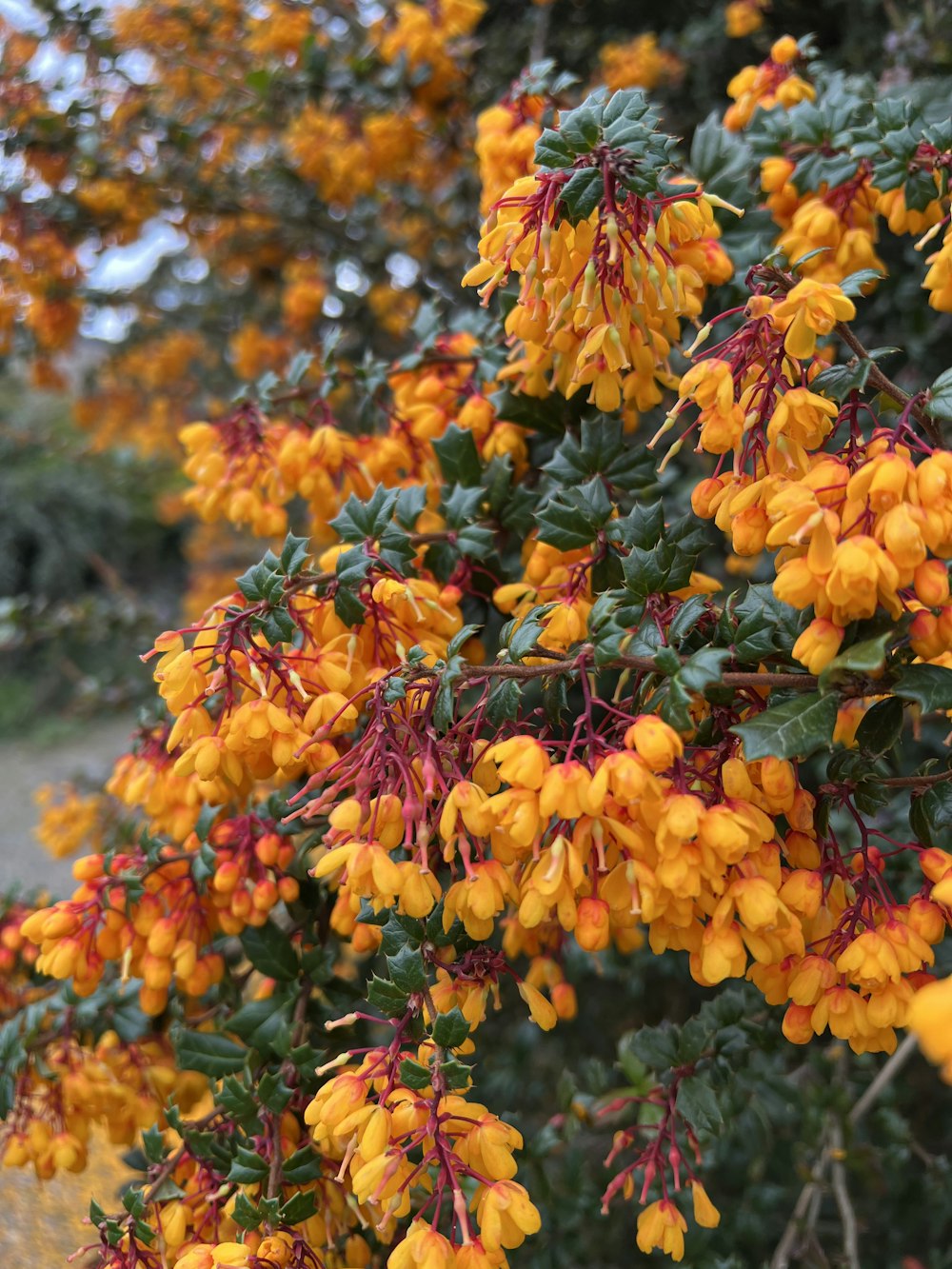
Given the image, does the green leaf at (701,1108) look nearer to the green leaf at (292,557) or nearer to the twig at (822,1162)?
the twig at (822,1162)

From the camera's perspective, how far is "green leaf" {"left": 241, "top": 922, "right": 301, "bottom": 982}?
1.12 metres

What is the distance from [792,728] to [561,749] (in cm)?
20

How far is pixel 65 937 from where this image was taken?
1075mm

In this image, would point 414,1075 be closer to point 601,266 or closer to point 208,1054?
point 208,1054

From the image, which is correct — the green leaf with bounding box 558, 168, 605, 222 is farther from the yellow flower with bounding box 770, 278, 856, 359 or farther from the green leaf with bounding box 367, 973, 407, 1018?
the green leaf with bounding box 367, 973, 407, 1018

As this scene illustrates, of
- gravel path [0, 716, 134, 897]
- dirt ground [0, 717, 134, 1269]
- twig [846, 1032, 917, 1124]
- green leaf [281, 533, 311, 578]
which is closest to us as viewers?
green leaf [281, 533, 311, 578]

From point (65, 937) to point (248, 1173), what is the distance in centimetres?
33

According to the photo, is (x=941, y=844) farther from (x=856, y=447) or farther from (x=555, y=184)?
(x=555, y=184)

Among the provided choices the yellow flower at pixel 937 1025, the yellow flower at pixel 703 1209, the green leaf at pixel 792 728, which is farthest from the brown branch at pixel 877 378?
the yellow flower at pixel 703 1209

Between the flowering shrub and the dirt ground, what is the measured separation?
0.97ft

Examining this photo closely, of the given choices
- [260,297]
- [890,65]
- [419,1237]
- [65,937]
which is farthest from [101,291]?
[419,1237]

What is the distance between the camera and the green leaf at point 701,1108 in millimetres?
1012

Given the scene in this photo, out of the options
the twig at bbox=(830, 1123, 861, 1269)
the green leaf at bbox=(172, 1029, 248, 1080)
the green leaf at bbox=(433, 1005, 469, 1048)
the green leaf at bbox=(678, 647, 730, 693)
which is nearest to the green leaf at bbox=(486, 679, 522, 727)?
the green leaf at bbox=(678, 647, 730, 693)

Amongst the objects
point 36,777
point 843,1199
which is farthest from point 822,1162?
point 36,777
